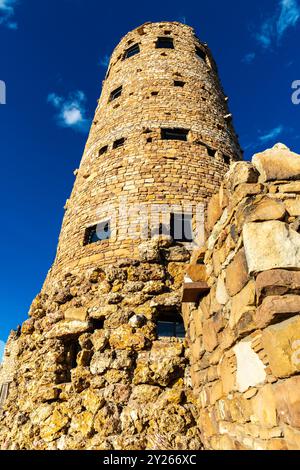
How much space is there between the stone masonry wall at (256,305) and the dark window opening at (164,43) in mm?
12004

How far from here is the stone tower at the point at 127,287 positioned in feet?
15.6

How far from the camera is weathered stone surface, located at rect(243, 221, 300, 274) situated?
225 centimetres

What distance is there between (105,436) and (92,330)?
1.93 m

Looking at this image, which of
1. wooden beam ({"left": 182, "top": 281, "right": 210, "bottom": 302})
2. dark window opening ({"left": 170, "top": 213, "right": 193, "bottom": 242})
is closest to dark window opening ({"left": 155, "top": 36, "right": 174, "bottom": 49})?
dark window opening ({"left": 170, "top": 213, "right": 193, "bottom": 242})

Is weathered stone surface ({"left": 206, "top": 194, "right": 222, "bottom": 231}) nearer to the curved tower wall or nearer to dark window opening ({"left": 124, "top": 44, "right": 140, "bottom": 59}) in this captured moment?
the curved tower wall

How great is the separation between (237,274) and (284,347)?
736 mm

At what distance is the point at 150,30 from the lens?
13.6 m

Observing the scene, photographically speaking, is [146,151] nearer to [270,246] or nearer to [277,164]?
[277,164]

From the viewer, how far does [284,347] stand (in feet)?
6.58

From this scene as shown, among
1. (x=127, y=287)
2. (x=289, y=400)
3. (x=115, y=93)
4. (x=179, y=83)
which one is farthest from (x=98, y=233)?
(x=115, y=93)
